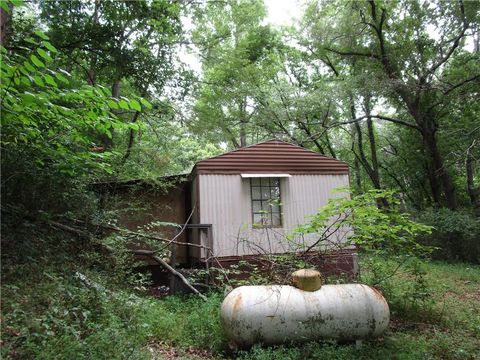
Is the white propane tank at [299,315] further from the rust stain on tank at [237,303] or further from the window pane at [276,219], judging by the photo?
the window pane at [276,219]

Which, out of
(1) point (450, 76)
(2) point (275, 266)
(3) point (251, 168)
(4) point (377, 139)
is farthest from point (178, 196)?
(4) point (377, 139)

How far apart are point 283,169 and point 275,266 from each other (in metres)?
3.93

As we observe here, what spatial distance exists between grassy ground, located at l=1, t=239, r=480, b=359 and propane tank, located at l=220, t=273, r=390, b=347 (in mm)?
200

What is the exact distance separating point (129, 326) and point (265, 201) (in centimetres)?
577

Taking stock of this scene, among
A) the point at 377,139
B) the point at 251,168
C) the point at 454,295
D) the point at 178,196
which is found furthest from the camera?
the point at 377,139

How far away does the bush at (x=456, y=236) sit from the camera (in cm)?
1283

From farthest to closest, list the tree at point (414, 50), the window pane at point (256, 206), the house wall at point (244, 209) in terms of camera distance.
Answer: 1. the tree at point (414, 50)
2. the window pane at point (256, 206)
3. the house wall at point (244, 209)

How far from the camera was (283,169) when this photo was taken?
33.1ft

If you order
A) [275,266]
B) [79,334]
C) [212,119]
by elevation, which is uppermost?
[212,119]

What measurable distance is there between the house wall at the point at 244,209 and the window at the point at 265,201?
0.14 meters

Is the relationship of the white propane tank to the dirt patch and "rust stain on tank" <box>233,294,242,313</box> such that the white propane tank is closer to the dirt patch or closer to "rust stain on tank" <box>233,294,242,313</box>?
"rust stain on tank" <box>233,294,242,313</box>

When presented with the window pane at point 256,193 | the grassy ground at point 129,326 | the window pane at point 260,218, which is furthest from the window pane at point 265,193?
the grassy ground at point 129,326

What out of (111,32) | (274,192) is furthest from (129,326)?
(111,32)

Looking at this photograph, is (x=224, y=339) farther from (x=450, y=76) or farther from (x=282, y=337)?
(x=450, y=76)
